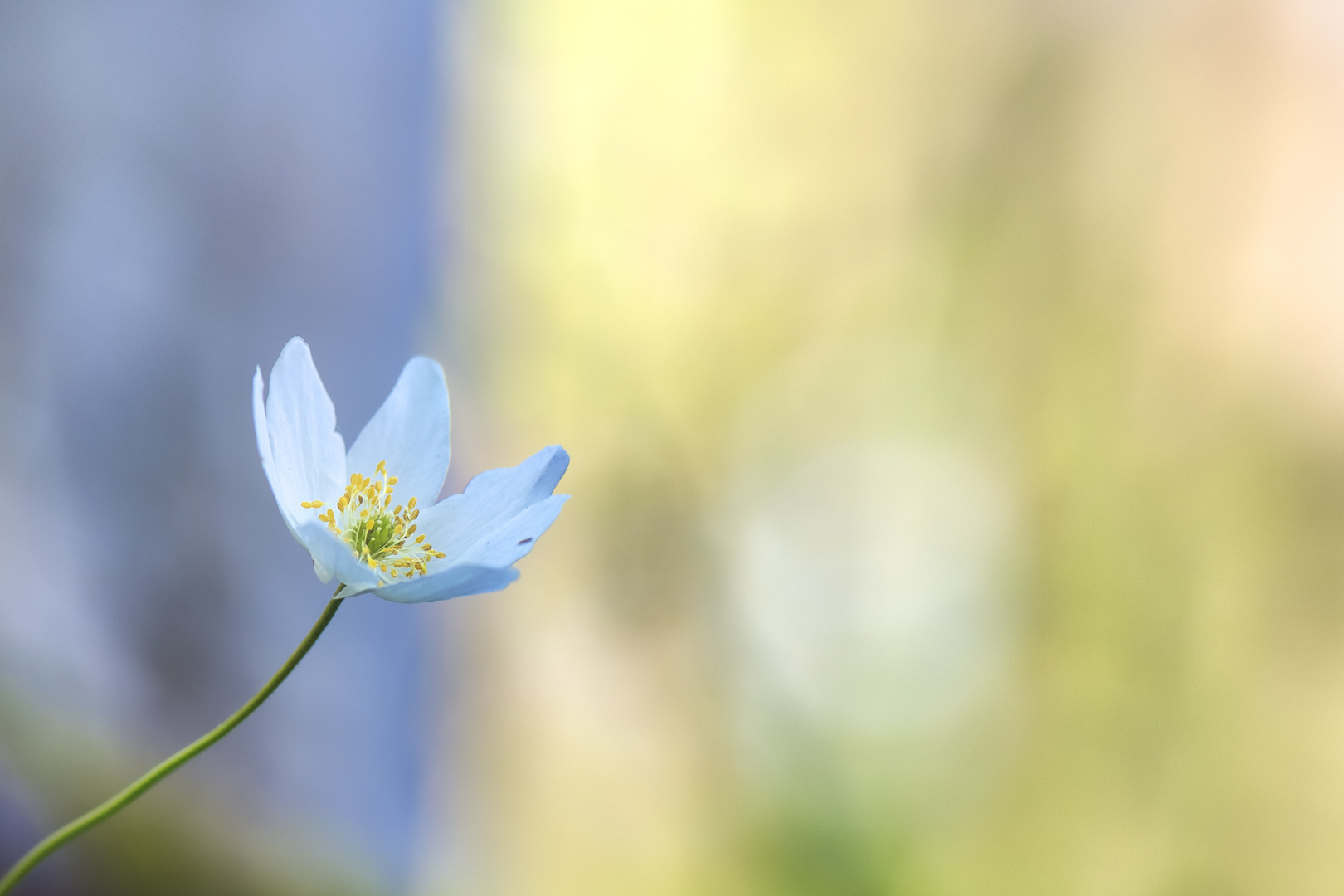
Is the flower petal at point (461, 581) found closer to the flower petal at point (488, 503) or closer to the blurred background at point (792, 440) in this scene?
the flower petal at point (488, 503)

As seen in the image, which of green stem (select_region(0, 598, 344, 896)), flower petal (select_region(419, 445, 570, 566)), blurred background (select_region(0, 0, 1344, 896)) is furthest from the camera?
blurred background (select_region(0, 0, 1344, 896))

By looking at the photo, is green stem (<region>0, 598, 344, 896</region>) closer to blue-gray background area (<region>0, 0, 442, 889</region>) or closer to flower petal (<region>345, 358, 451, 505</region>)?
flower petal (<region>345, 358, 451, 505</region>)

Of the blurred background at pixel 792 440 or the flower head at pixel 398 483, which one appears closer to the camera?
the flower head at pixel 398 483

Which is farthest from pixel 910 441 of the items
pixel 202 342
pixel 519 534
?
pixel 519 534

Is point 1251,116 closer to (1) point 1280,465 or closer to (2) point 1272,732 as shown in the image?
(1) point 1280,465

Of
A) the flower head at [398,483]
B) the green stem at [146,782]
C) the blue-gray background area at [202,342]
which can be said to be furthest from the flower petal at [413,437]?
the blue-gray background area at [202,342]

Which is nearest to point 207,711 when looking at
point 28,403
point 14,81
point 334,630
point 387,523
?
point 334,630

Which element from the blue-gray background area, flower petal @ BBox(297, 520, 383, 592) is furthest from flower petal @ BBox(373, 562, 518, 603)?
the blue-gray background area
